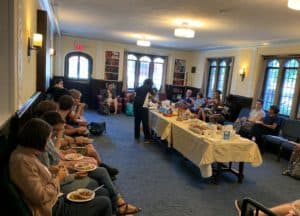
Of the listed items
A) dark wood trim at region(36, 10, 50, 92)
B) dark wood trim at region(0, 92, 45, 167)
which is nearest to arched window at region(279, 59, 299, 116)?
dark wood trim at region(36, 10, 50, 92)

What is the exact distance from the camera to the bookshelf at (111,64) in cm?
927

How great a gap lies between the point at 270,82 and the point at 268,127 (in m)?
1.95

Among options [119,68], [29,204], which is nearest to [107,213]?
[29,204]

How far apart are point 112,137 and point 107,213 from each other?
11.9 feet

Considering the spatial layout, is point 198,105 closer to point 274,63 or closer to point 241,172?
point 274,63

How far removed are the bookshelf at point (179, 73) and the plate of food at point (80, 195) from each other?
8729 mm

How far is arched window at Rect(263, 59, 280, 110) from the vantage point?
21.9 feet

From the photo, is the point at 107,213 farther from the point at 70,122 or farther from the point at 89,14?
the point at 89,14

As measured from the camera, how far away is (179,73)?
1046 centimetres

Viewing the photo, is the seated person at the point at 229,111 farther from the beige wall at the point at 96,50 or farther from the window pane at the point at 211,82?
the beige wall at the point at 96,50

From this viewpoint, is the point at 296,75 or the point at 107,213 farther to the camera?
the point at 296,75

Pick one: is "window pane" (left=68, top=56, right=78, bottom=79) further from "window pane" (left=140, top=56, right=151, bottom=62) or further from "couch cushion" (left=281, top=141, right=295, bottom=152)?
"couch cushion" (left=281, top=141, right=295, bottom=152)

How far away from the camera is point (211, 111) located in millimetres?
7395

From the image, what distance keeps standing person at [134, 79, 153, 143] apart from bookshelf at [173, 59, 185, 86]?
5.15 metres
